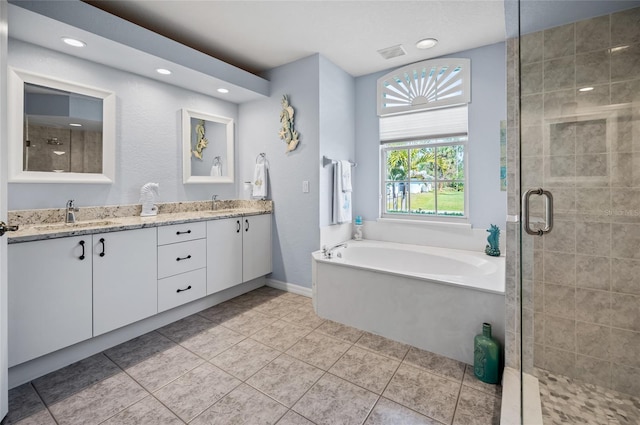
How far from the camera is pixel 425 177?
3385 millimetres

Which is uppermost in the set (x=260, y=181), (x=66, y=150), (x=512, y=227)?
Result: (x=66, y=150)

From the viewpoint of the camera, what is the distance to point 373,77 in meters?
3.56

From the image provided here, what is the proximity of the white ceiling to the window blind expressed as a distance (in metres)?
0.58

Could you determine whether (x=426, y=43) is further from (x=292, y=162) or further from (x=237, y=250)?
(x=237, y=250)

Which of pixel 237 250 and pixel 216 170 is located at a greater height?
pixel 216 170

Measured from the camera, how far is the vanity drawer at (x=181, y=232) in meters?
2.38

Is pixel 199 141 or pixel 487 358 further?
pixel 199 141

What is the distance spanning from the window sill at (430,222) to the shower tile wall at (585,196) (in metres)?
1.24

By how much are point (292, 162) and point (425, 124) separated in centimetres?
151

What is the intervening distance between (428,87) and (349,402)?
2.99 meters

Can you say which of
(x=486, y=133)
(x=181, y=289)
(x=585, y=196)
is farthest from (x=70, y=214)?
(x=486, y=133)

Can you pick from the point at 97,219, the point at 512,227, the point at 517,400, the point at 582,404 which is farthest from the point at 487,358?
the point at 97,219

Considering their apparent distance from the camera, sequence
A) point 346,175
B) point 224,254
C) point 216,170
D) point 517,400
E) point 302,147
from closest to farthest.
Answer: point 517,400
point 224,254
point 302,147
point 346,175
point 216,170

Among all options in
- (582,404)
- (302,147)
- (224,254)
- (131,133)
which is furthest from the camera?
(302,147)
